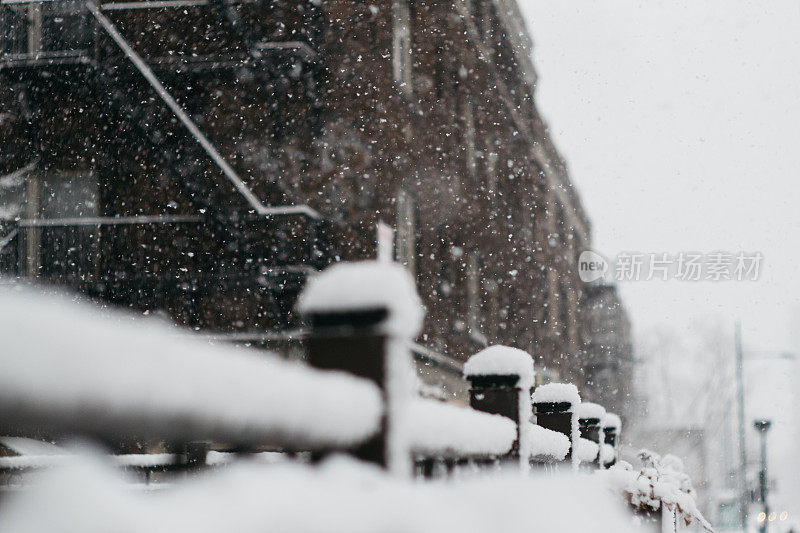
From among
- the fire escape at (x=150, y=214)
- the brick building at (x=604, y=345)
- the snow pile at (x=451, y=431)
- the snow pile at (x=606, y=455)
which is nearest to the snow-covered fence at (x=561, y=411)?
the snow pile at (x=606, y=455)

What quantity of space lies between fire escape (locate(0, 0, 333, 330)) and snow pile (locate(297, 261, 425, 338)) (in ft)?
33.1

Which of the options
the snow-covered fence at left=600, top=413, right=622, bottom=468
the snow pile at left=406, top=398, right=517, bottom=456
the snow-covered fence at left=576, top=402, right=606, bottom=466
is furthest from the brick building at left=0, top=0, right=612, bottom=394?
the snow pile at left=406, top=398, right=517, bottom=456

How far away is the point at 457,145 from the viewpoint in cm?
1582

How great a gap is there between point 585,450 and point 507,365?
2.52m

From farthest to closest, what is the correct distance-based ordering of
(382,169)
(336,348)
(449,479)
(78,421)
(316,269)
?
(382,169) → (316,269) → (449,479) → (336,348) → (78,421)

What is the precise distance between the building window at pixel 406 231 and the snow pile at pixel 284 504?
11.9 metres

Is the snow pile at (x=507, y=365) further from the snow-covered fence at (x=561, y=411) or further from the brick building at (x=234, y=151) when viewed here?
the brick building at (x=234, y=151)

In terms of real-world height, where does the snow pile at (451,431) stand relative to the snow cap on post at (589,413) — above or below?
above

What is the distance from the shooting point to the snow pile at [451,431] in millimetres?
2086

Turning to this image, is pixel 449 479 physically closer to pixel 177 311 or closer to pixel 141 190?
pixel 177 311

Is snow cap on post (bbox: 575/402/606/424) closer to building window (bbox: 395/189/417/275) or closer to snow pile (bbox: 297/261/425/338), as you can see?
snow pile (bbox: 297/261/425/338)

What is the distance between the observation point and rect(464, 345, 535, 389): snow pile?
362 centimetres

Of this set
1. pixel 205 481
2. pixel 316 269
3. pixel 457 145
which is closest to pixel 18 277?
pixel 316 269

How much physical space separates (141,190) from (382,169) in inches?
152
